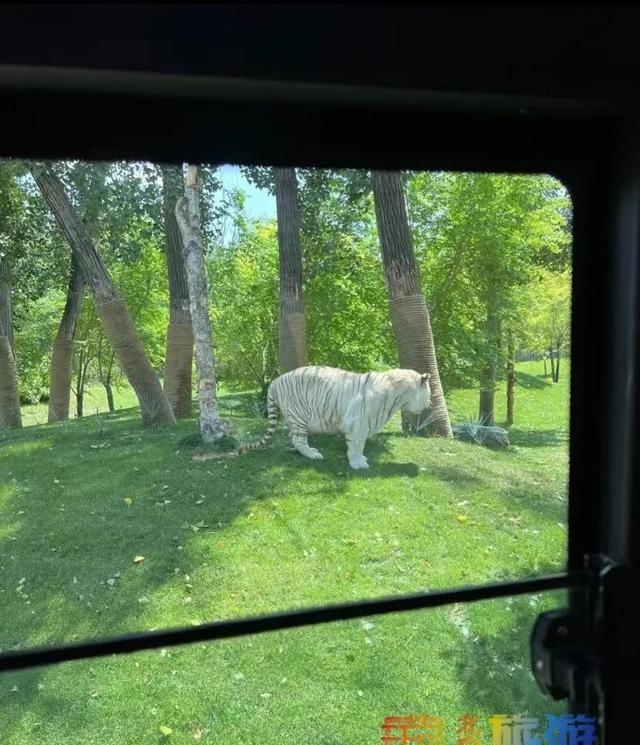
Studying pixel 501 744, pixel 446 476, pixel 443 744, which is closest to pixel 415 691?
pixel 443 744

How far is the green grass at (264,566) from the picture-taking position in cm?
141

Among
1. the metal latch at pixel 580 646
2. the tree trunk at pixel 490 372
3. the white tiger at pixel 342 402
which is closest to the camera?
the metal latch at pixel 580 646

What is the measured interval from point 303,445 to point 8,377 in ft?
4.20

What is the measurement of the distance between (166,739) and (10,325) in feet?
5.09

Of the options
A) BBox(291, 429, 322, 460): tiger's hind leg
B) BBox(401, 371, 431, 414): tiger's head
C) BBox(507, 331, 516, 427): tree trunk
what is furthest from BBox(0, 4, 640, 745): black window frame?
BBox(291, 429, 322, 460): tiger's hind leg

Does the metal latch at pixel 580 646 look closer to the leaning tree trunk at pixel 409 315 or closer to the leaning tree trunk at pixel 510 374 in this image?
the leaning tree trunk at pixel 510 374

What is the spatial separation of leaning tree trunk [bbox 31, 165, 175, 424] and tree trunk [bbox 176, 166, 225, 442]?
0.56 ft

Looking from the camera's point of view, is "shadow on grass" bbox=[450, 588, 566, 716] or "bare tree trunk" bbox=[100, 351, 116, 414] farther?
"bare tree trunk" bbox=[100, 351, 116, 414]

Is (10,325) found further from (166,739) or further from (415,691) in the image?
(415,691)

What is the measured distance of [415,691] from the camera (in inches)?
61.3

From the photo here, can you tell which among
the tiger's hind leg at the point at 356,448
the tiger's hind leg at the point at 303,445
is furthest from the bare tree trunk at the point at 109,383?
the tiger's hind leg at the point at 356,448

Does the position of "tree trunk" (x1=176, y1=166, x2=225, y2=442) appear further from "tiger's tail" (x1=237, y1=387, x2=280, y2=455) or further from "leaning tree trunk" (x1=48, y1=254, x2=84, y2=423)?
"leaning tree trunk" (x1=48, y1=254, x2=84, y2=423)

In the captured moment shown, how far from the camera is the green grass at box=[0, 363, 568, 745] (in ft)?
4.61

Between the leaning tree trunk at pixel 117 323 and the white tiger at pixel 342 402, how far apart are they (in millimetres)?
432
